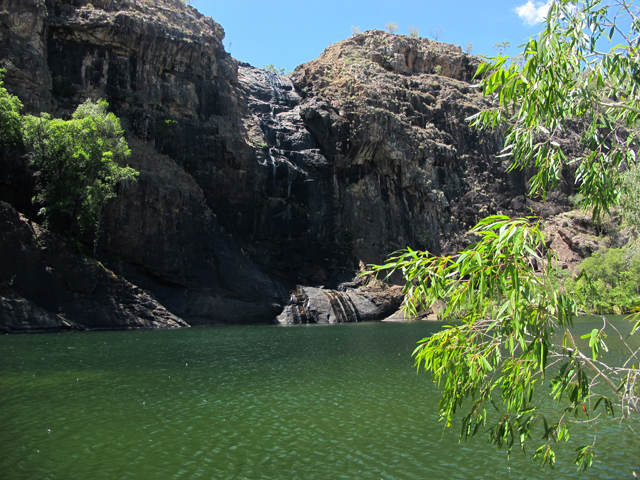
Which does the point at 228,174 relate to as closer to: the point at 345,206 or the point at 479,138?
the point at 345,206

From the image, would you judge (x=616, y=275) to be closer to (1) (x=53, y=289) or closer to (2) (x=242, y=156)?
(2) (x=242, y=156)

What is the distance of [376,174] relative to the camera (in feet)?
202

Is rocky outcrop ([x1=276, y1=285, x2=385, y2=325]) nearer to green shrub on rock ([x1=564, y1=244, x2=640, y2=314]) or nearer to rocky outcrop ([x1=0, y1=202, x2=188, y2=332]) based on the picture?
rocky outcrop ([x1=0, y1=202, x2=188, y2=332])

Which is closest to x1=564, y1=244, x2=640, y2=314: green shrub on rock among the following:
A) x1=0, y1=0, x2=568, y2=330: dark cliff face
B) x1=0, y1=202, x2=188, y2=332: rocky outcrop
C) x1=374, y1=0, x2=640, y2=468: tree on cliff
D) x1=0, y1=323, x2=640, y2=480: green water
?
x1=0, y1=0, x2=568, y2=330: dark cliff face

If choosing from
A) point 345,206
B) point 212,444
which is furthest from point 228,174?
point 212,444

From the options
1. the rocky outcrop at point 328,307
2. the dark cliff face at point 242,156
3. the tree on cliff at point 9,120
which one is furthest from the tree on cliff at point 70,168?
the rocky outcrop at point 328,307

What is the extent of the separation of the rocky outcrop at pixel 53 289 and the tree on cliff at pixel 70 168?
3.04m

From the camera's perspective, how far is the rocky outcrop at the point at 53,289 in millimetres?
29656

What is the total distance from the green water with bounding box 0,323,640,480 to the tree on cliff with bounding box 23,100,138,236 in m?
19.3

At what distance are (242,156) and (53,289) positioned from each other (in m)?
27.3

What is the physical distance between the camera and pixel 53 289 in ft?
105

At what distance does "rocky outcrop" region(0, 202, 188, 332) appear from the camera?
29.7 metres

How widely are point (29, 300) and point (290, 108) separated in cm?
4438

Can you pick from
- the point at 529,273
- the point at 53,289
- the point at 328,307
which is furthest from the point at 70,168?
the point at 529,273
